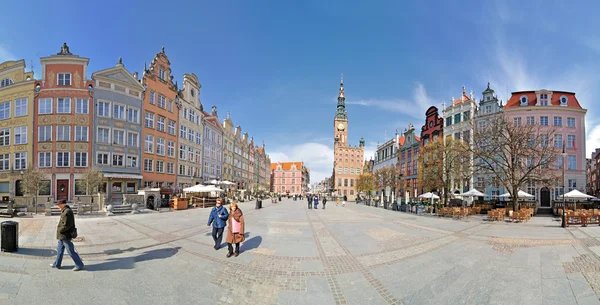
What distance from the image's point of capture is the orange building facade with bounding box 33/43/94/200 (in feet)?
97.8

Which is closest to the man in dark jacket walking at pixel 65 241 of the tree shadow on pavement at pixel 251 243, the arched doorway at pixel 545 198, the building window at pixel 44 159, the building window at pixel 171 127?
the tree shadow on pavement at pixel 251 243

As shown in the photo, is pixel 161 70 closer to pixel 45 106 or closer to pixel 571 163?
pixel 45 106

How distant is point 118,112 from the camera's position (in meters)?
33.2

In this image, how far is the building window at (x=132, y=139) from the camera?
1342 inches

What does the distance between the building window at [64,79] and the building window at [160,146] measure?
11.4 m

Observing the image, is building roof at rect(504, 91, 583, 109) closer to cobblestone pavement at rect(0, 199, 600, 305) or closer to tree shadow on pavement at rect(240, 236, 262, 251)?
cobblestone pavement at rect(0, 199, 600, 305)

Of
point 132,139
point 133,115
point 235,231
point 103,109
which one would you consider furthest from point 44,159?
point 235,231

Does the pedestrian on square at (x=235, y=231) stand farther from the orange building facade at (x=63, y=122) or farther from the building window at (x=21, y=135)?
the building window at (x=21, y=135)

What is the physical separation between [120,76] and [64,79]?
5.36 m

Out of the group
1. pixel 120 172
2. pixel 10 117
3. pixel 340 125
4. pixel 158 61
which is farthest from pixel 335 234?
pixel 340 125

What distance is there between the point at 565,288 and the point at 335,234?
8205 mm

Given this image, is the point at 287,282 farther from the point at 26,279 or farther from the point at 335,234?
the point at 335,234

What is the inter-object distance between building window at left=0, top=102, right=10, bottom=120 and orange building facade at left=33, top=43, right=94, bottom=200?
4938mm

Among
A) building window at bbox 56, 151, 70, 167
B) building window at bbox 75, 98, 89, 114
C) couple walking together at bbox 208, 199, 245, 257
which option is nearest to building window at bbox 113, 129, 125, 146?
building window at bbox 75, 98, 89, 114
